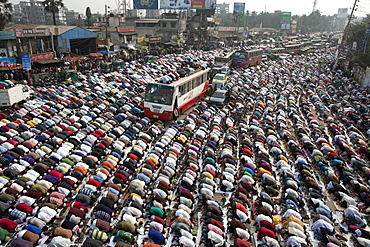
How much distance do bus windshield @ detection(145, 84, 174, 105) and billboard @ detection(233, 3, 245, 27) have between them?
83396mm

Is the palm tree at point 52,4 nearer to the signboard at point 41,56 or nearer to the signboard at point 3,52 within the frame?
the signboard at point 41,56

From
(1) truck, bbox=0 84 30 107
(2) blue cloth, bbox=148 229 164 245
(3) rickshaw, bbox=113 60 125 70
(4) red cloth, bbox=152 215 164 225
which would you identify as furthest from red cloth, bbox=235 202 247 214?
(3) rickshaw, bbox=113 60 125 70

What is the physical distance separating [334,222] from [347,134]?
11.8 metres

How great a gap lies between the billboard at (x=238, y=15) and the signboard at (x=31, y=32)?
7221 cm

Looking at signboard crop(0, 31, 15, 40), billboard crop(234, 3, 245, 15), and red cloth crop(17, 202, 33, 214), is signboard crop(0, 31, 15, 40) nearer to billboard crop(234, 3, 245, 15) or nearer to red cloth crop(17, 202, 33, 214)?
red cloth crop(17, 202, 33, 214)

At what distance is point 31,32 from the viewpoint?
1308 inches

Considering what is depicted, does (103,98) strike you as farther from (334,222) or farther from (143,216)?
(334,222)

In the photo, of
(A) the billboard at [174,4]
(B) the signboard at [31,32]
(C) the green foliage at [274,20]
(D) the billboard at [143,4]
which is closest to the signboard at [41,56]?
(B) the signboard at [31,32]

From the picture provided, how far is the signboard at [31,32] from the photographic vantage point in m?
31.4

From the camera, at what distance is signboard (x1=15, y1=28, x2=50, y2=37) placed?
1236 inches

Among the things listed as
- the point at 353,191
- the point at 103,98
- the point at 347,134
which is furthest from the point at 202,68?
the point at 353,191

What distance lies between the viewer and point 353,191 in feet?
45.1

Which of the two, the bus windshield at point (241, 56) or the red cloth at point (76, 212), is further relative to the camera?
the bus windshield at point (241, 56)

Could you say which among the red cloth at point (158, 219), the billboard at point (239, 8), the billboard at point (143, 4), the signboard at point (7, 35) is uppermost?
the billboard at point (239, 8)
